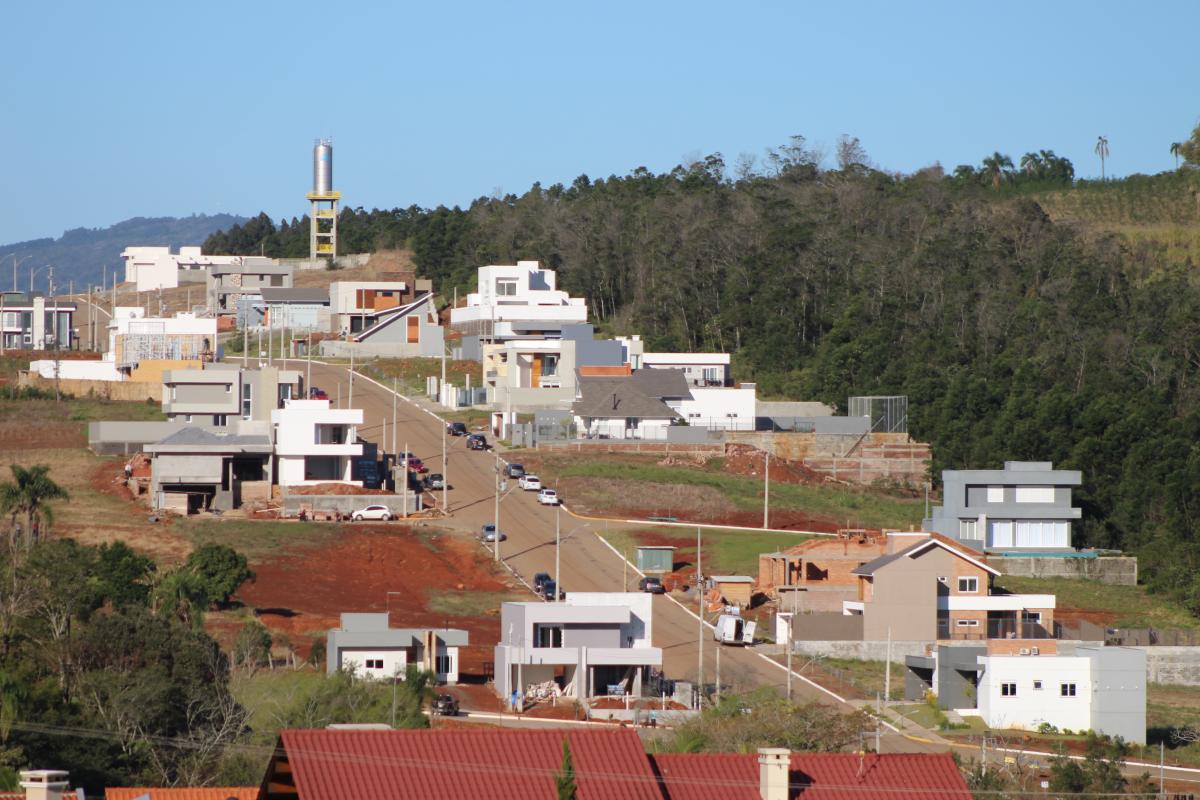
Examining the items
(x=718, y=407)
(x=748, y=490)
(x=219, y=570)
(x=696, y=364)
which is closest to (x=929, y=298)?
(x=696, y=364)

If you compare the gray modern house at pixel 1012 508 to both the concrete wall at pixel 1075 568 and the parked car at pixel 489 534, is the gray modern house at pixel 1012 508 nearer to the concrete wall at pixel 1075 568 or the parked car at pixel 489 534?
the concrete wall at pixel 1075 568

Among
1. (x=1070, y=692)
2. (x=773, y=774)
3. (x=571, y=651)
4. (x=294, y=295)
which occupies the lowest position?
(x=1070, y=692)

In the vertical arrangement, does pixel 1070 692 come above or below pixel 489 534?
below

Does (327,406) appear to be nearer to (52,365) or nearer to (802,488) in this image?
(802,488)

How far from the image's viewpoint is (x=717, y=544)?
Result: 8369 centimetres

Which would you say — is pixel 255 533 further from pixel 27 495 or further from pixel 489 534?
pixel 27 495

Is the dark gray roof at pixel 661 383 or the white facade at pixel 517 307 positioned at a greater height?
the white facade at pixel 517 307

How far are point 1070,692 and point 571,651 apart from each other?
14.9m

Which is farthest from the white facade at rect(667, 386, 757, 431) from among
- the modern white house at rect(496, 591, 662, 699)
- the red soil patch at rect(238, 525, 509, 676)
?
the modern white house at rect(496, 591, 662, 699)

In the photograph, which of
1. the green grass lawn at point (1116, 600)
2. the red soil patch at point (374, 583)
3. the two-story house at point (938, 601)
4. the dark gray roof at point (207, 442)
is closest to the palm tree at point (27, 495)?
the red soil patch at point (374, 583)

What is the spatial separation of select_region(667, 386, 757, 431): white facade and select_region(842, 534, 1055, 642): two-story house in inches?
1363

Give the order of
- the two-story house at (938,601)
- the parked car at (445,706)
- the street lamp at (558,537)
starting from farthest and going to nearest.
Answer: the street lamp at (558,537) → the two-story house at (938,601) → the parked car at (445,706)

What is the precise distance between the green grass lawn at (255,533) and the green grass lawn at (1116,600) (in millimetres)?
26649

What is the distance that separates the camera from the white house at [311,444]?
90.4 m
